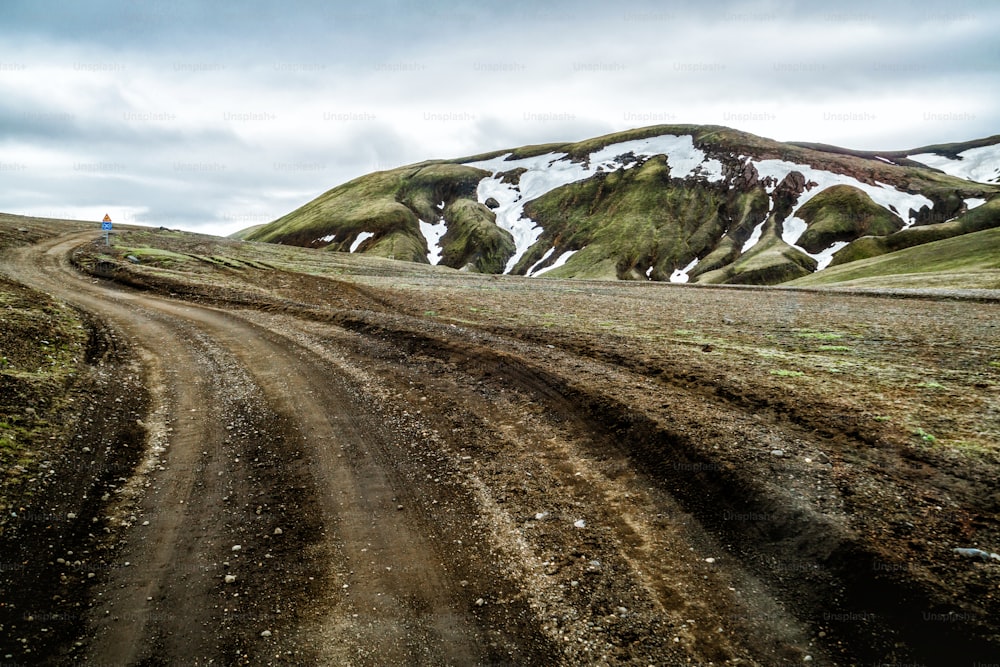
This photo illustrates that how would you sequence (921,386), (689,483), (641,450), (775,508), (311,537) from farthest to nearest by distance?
(921,386) < (641,450) < (689,483) < (775,508) < (311,537)

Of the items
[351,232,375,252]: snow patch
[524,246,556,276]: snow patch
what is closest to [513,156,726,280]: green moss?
[524,246,556,276]: snow patch

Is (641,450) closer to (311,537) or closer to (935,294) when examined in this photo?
(311,537)

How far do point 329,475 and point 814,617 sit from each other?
7.53 m

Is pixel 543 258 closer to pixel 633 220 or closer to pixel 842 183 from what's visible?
pixel 633 220

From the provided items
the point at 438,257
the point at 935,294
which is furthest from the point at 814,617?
the point at 438,257

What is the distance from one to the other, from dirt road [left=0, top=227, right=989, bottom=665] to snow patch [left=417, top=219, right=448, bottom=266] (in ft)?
439

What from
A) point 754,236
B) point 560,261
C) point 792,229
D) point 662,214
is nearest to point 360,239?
point 560,261

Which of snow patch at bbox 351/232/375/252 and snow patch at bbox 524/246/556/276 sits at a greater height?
snow patch at bbox 351/232/375/252

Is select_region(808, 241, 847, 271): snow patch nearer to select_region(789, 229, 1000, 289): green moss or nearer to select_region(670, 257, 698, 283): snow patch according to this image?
select_region(670, 257, 698, 283): snow patch

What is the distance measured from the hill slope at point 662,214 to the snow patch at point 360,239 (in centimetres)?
38

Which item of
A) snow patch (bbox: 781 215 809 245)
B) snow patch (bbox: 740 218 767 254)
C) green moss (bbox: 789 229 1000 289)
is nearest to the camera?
green moss (bbox: 789 229 1000 289)

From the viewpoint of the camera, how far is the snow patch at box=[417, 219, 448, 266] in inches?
5748

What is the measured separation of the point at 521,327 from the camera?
2114cm

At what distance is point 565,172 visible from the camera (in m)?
189
